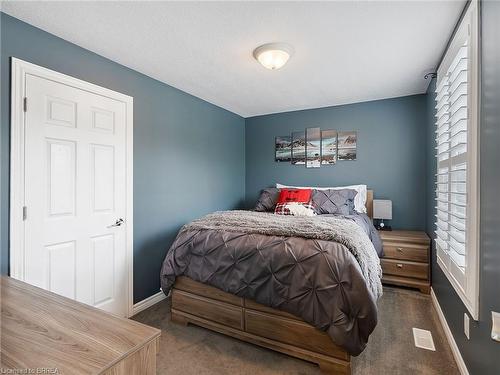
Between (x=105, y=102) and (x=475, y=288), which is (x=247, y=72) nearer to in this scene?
(x=105, y=102)

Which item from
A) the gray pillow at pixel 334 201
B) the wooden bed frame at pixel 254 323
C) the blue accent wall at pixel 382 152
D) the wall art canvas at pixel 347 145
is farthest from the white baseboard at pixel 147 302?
the wall art canvas at pixel 347 145

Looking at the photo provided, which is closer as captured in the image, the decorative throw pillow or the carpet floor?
the carpet floor

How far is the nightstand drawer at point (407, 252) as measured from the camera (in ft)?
9.69

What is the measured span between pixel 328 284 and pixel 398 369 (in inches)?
31.1

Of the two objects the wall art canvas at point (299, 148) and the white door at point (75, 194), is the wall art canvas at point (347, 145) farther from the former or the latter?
the white door at point (75, 194)

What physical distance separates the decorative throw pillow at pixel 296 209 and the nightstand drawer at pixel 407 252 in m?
0.95

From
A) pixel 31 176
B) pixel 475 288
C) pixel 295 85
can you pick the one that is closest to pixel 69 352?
pixel 31 176

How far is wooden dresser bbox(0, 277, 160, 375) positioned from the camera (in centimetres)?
77

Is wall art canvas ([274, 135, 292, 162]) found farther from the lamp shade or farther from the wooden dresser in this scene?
the wooden dresser

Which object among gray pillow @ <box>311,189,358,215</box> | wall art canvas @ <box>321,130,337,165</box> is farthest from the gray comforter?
wall art canvas @ <box>321,130,337,165</box>

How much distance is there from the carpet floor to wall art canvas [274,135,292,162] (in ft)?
8.53

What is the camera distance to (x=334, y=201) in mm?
3307

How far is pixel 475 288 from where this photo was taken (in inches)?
55.7

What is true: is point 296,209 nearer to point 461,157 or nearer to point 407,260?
point 407,260
